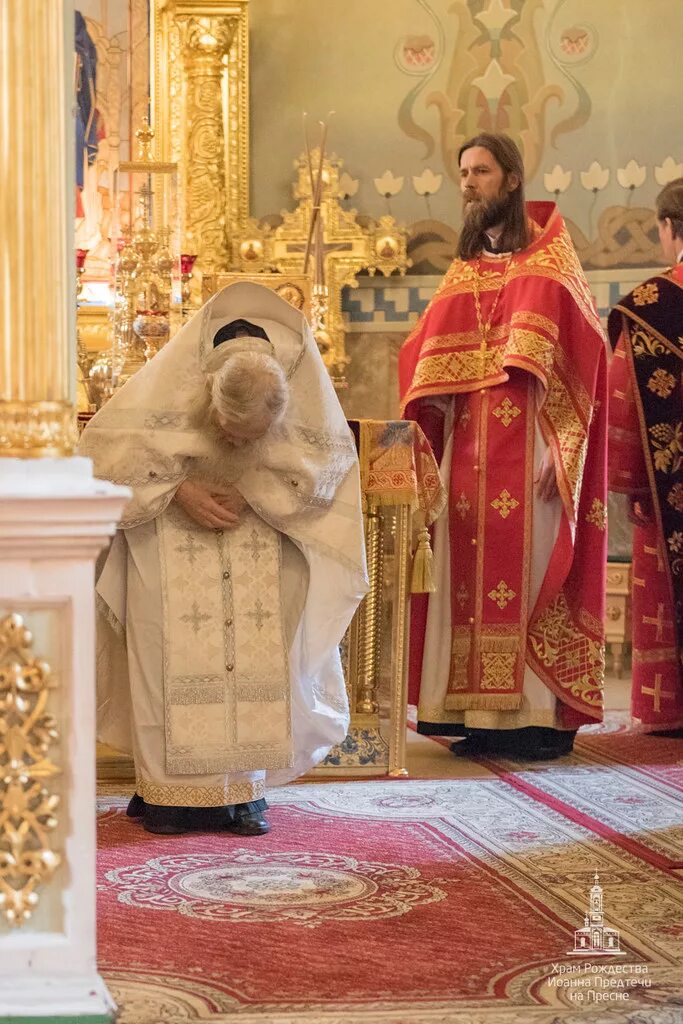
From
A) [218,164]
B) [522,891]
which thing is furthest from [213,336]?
[218,164]

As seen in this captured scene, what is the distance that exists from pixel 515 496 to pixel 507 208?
1016 mm

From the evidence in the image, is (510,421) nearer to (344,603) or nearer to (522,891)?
(344,603)

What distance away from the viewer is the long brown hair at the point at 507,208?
18.3 feet

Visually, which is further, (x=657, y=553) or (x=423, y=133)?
(x=423, y=133)

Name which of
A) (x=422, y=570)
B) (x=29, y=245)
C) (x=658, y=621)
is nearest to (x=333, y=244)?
(x=658, y=621)

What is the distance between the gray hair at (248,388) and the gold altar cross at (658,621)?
2.32m

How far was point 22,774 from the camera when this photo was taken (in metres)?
2.63

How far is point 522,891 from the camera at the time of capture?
363 centimetres

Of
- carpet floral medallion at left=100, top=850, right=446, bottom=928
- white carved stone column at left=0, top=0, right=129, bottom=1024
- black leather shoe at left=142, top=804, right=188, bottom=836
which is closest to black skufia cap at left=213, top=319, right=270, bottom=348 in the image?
black leather shoe at left=142, top=804, right=188, bottom=836

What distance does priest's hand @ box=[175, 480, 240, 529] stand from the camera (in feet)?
13.9

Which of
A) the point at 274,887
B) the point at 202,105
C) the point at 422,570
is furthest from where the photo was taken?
the point at 202,105

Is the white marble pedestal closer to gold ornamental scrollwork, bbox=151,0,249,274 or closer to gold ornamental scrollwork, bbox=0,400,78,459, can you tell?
gold ornamental scrollwork, bbox=0,400,78,459

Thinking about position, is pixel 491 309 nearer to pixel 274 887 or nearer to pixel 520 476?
pixel 520 476

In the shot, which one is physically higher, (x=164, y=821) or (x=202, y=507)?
(x=202, y=507)
